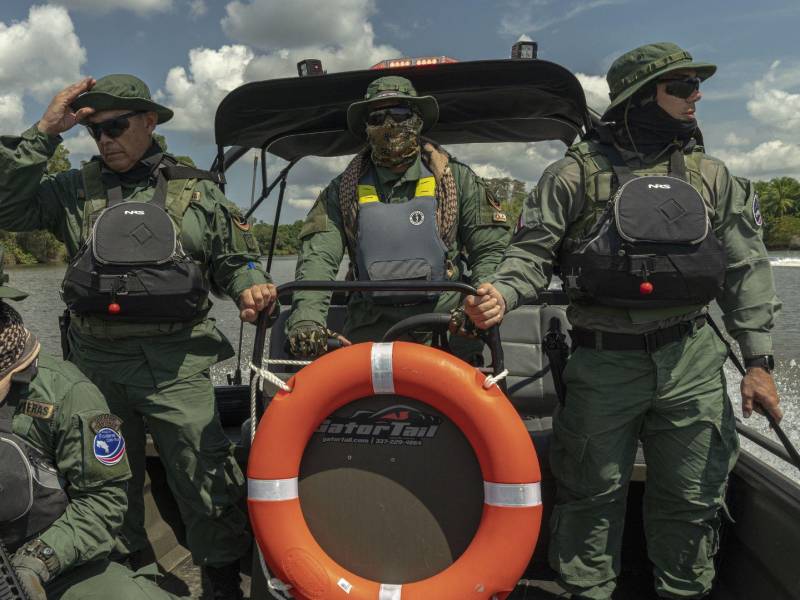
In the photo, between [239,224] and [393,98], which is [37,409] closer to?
[239,224]

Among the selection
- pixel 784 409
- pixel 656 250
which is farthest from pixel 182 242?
pixel 784 409

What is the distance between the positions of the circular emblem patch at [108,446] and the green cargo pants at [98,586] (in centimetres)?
27

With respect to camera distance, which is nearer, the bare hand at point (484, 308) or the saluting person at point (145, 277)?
the bare hand at point (484, 308)

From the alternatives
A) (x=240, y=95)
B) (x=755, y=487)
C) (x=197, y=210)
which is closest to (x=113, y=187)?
(x=197, y=210)

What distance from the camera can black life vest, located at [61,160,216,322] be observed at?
6.73 ft

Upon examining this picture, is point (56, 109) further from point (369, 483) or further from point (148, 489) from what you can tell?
point (369, 483)

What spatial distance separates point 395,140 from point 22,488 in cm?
151

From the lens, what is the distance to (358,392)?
5.38ft

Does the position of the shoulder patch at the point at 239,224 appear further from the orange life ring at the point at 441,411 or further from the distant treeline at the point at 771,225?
the distant treeline at the point at 771,225

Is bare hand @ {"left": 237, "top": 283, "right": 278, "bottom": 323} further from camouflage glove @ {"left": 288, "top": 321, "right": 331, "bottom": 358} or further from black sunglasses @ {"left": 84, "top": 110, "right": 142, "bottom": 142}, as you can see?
black sunglasses @ {"left": 84, "top": 110, "right": 142, "bottom": 142}

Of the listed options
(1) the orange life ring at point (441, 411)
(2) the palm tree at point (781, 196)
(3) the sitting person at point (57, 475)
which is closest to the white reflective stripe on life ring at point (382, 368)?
(1) the orange life ring at point (441, 411)

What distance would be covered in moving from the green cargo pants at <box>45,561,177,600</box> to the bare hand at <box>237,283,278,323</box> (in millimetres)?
733

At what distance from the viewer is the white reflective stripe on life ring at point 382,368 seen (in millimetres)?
1607

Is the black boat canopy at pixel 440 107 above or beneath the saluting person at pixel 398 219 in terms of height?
above
